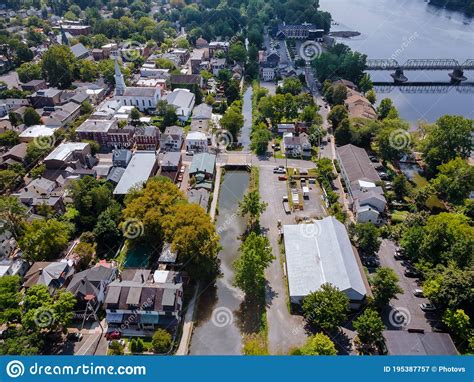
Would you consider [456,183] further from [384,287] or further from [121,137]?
[121,137]

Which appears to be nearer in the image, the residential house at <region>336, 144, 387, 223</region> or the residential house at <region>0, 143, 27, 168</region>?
the residential house at <region>336, 144, 387, 223</region>

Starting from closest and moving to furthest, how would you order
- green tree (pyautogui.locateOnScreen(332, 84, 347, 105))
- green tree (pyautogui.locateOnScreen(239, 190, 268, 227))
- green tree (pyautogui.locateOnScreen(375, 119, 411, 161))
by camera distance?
green tree (pyautogui.locateOnScreen(239, 190, 268, 227))
green tree (pyautogui.locateOnScreen(375, 119, 411, 161))
green tree (pyautogui.locateOnScreen(332, 84, 347, 105))

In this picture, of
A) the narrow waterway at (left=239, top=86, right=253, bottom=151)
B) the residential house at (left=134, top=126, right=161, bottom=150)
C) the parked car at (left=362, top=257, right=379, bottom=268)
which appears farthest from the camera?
the narrow waterway at (left=239, top=86, right=253, bottom=151)

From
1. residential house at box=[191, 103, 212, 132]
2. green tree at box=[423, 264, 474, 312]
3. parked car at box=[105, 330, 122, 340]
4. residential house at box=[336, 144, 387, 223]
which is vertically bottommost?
residential house at box=[191, 103, 212, 132]

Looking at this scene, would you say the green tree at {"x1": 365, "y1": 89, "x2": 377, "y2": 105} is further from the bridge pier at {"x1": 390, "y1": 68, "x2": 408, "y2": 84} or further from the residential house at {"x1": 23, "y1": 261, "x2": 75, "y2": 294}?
the residential house at {"x1": 23, "y1": 261, "x2": 75, "y2": 294}

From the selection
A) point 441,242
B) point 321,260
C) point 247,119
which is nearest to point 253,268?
point 321,260

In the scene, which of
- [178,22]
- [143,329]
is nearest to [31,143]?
[143,329]

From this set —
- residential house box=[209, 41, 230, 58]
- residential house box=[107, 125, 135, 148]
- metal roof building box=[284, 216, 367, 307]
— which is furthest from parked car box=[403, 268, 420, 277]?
residential house box=[209, 41, 230, 58]

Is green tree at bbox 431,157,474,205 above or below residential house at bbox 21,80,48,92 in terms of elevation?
above
